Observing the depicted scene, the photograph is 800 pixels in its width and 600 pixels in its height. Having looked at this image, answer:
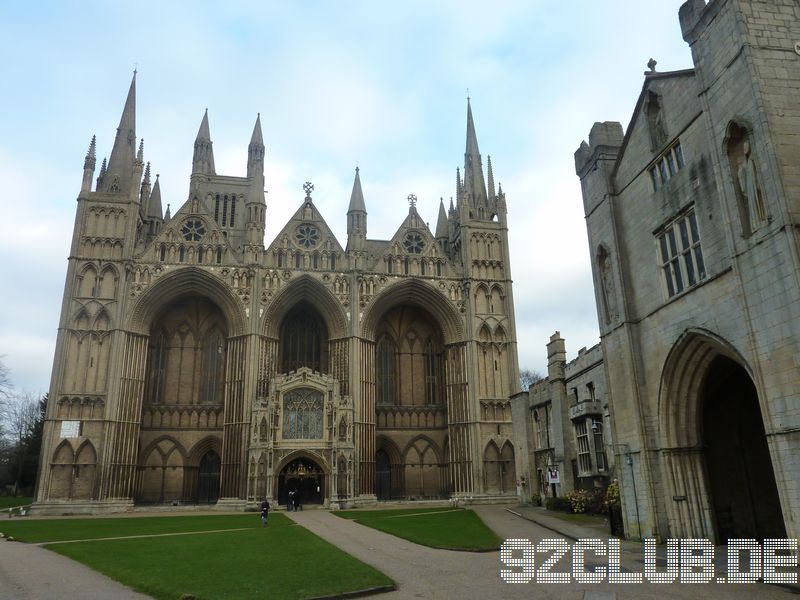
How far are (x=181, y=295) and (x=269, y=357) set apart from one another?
8.53 m

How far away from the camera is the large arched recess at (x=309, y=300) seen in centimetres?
4366

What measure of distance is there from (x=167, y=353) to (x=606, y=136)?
3696 cm

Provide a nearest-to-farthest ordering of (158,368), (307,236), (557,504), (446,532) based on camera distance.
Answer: (446,532)
(557,504)
(158,368)
(307,236)

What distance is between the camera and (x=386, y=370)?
160 ft

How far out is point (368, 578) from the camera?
11.7 meters

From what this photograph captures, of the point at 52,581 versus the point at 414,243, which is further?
the point at 414,243

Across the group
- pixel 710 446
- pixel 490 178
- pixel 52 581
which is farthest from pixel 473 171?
pixel 52 581

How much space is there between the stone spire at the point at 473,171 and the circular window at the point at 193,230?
2170 centimetres

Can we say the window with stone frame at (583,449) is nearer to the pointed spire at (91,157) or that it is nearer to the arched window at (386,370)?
the arched window at (386,370)

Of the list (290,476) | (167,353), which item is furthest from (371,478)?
(167,353)

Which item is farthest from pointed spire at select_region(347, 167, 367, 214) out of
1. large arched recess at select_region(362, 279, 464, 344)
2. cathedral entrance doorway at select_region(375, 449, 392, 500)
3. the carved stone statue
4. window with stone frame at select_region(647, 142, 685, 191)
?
the carved stone statue

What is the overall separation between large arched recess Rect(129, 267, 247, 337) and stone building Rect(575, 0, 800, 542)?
29266 mm

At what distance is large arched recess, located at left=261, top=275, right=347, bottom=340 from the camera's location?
4366 cm

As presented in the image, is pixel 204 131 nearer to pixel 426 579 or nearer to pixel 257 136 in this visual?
pixel 257 136
